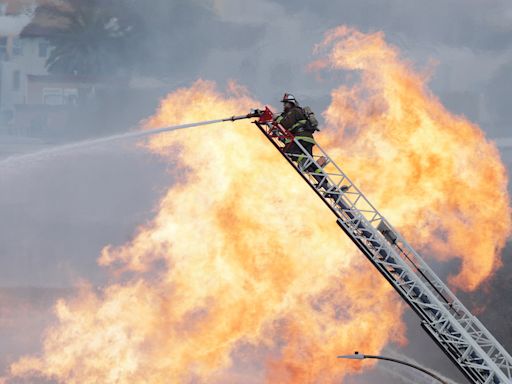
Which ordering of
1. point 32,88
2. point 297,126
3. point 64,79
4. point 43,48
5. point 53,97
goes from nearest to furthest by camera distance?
point 297,126 < point 43,48 < point 32,88 < point 64,79 < point 53,97

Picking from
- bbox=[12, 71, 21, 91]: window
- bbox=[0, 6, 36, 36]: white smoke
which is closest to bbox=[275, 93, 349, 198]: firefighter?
bbox=[0, 6, 36, 36]: white smoke

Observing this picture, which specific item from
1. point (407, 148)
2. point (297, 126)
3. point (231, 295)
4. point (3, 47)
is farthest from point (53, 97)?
point (297, 126)

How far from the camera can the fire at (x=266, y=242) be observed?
2497 centimetres

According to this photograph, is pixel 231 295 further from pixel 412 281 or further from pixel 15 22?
pixel 15 22

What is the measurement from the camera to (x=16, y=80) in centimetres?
5856

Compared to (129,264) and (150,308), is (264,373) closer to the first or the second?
(150,308)

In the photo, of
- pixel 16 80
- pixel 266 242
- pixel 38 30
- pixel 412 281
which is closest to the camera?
pixel 412 281

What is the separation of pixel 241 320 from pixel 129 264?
19887mm

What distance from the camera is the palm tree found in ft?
182

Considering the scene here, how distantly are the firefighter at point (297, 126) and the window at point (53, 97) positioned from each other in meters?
47.4

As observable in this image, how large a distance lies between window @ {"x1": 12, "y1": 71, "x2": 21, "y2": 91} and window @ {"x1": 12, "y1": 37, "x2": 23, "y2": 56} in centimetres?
179

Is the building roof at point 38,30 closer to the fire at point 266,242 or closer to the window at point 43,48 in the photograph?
the window at point 43,48

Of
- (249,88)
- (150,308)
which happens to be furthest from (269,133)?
(249,88)

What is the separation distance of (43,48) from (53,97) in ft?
15.6
